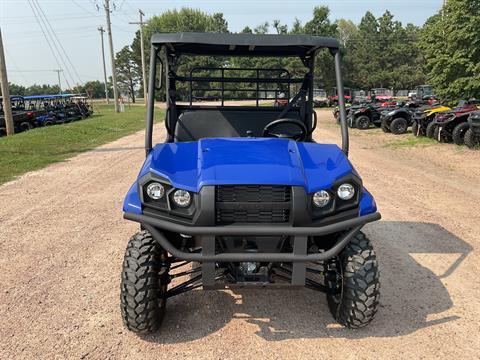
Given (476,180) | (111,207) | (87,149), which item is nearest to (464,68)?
(476,180)

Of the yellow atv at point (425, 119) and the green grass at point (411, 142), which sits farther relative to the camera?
the yellow atv at point (425, 119)

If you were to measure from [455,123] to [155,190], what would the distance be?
10968 millimetres

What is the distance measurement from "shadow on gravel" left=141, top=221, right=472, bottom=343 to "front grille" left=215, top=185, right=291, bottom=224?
34.9 inches

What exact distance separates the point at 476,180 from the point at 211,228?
270 inches

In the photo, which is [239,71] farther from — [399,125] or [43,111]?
[43,111]

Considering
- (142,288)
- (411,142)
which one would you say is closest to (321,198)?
(142,288)

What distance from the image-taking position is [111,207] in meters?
6.00

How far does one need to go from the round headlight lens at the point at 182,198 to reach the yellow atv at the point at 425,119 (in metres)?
11.5

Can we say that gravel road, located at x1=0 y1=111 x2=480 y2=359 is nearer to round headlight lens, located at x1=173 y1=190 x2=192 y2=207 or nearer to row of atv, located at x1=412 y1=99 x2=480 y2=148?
round headlight lens, located at x1=173 y1=190 x2=192 y2=207

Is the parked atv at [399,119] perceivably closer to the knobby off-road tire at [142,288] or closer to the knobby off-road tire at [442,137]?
the knobby off-road tire at [442,137]

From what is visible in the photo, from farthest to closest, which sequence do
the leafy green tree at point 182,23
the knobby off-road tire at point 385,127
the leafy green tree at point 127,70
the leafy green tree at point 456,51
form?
the leafy green tree at point 127,70 → the leafy green tree at point 182,23 → the knobby off-road tire at point 385,127 → the leafy green tree at point 456,51

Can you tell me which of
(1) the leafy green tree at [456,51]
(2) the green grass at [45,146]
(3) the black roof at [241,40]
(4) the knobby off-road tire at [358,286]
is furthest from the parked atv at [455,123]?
(4) the knobby off-road tire at [358,286]

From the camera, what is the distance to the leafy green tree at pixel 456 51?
561 inches

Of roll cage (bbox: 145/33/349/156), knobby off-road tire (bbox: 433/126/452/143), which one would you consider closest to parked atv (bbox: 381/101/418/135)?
knobby off-road tire (bbox: 433/126/452/143)
